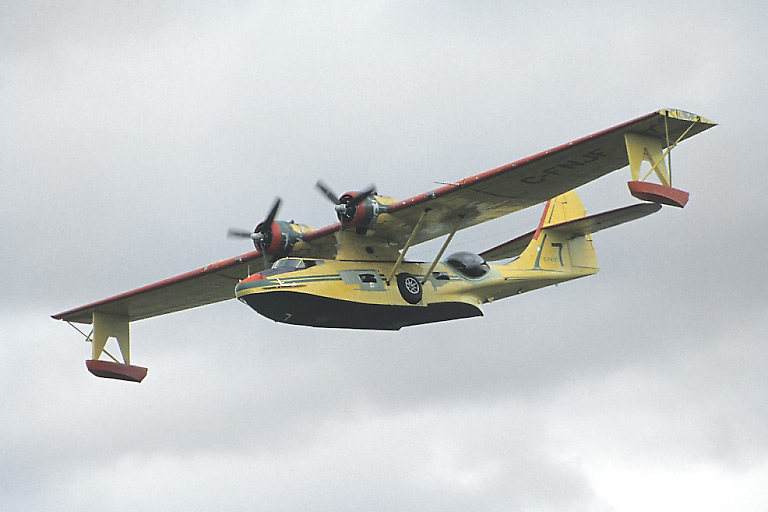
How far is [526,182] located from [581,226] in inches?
240

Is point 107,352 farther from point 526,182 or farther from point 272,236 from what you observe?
point 526,182

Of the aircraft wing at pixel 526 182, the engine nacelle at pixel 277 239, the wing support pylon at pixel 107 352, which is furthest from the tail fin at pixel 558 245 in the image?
the wing support pylon at pixel 107 352

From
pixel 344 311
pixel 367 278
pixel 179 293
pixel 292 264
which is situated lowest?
pixel 179 293

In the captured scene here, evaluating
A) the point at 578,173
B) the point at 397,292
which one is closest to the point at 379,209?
the point at 397,292

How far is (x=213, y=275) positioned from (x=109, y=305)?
14.7 feet

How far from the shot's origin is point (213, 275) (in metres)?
40.3

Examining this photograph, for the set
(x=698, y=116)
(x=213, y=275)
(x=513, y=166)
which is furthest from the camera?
(x=213, y=275)

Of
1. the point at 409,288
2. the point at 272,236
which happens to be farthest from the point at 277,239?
the point at 409,288

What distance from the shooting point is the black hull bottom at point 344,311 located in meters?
34.0

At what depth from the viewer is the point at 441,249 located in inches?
1439

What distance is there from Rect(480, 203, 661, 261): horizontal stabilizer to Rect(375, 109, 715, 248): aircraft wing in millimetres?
2861

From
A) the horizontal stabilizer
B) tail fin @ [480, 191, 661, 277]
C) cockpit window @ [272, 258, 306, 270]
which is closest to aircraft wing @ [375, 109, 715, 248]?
cockpit window @ [272, 258, 306, 270]

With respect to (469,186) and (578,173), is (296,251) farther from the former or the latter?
(578,173)

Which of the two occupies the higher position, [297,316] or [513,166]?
[513,166]
